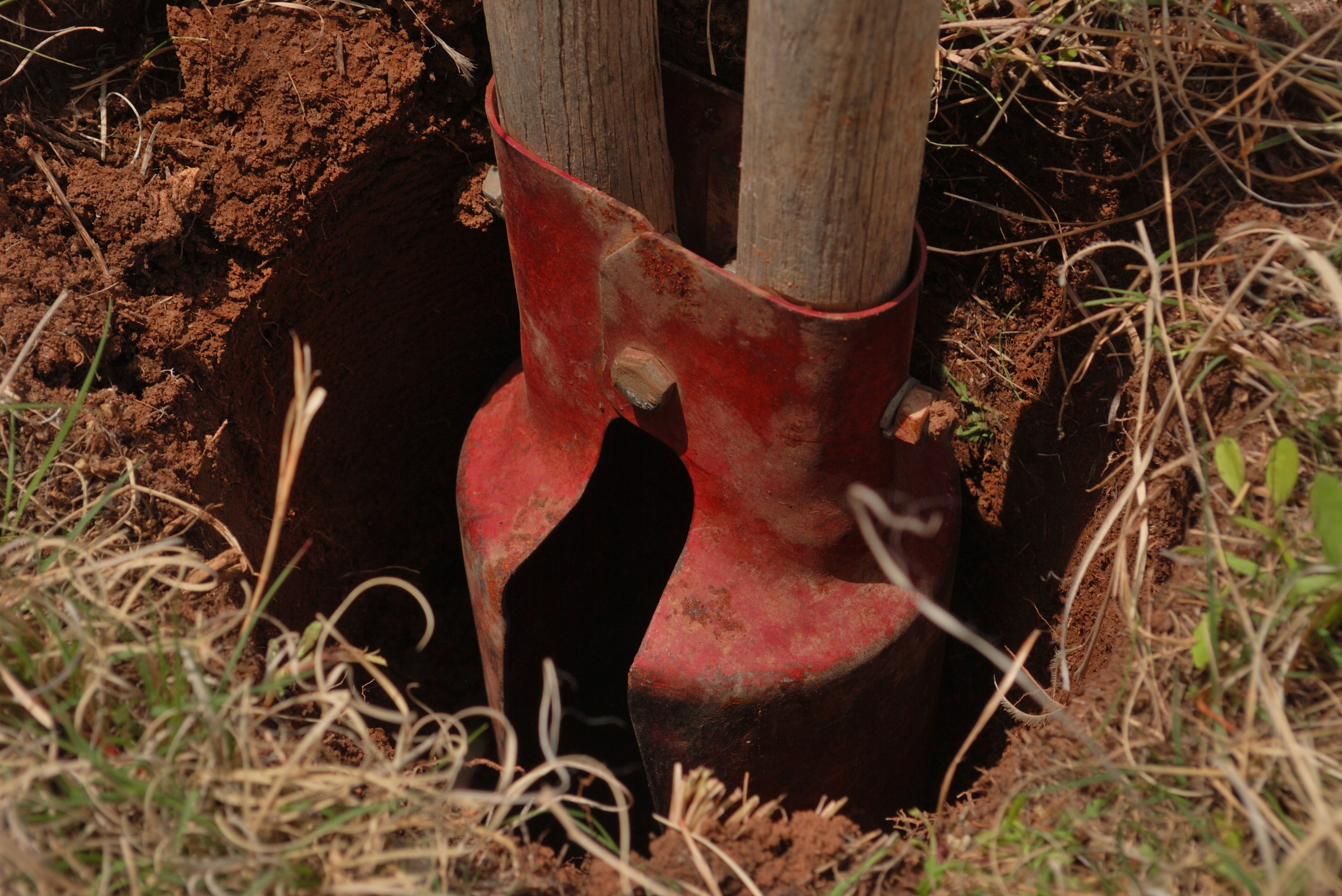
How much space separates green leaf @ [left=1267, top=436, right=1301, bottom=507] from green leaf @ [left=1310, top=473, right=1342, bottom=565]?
0.32ft

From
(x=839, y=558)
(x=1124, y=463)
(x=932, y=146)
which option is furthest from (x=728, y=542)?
(x=932, y=146)

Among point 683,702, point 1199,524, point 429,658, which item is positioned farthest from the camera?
point 429,658

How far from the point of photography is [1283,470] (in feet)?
3.97

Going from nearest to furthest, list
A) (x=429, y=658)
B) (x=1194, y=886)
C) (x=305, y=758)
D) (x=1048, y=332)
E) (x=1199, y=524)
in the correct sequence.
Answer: (x=1194, y=886) < (x=305, y=758) < (x=1199, y=524) < (x=1048, y=332) < (x=429, y=658)

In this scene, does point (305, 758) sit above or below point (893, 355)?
below

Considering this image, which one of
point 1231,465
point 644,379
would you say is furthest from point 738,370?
point 1231,465

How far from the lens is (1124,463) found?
1.57 meters

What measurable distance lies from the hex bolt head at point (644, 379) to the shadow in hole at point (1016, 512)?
80 cm

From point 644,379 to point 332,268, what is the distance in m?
0.94

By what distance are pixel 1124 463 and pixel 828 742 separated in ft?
2.14

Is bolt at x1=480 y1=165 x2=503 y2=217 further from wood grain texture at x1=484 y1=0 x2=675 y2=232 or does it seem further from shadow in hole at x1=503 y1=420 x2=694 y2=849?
shadow in hole at x1=503 y1=420 x2=694 y2=849

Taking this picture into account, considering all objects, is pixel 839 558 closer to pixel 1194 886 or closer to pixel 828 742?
pixel 828 742

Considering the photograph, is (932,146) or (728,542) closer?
(728,542)

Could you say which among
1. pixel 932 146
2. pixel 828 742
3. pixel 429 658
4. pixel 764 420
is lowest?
pixel 429 658
